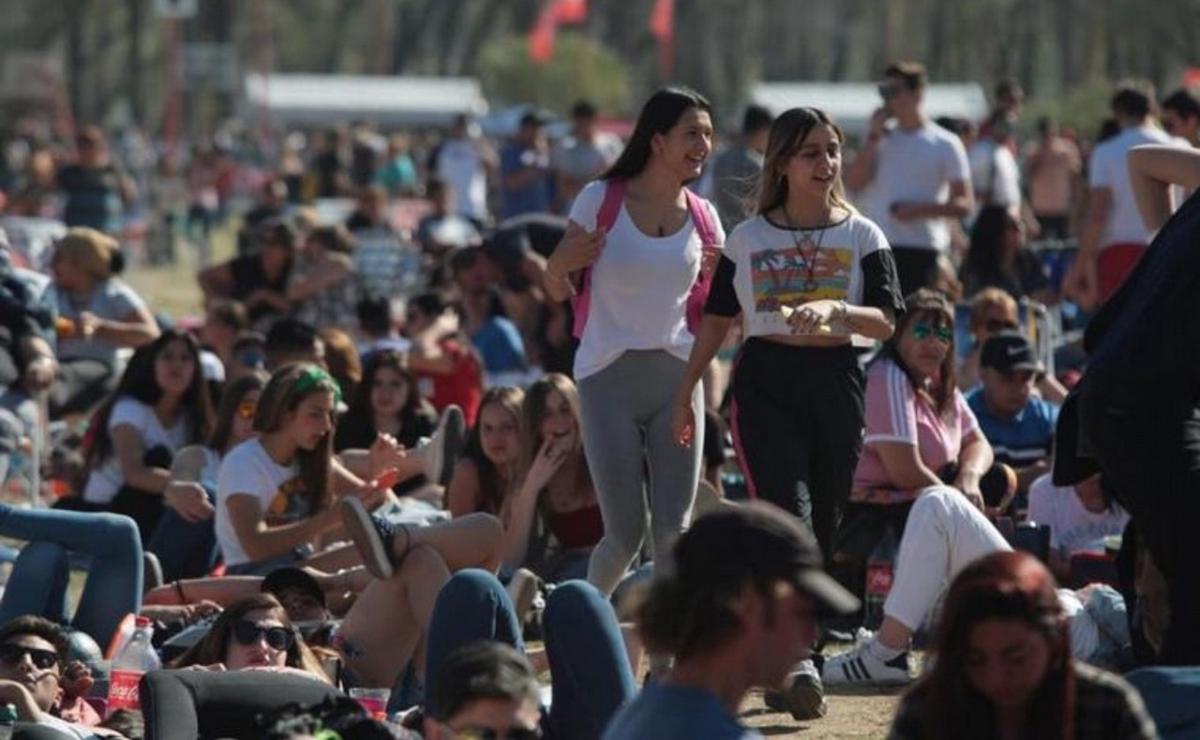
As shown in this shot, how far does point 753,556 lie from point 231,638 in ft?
12.0

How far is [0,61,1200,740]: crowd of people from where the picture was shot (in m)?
5.19

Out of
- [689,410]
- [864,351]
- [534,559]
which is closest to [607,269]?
[689,410]

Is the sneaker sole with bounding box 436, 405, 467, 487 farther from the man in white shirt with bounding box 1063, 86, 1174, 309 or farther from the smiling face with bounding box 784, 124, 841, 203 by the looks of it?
the man in white shirt with bounding box 1063, 86, 1174, 309

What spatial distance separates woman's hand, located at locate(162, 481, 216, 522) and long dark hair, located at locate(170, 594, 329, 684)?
2.93 metres

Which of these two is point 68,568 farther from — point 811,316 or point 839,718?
point 811,316

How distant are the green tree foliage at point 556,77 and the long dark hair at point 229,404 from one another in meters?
51.6

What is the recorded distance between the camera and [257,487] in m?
10.4

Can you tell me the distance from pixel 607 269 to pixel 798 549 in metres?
3.92

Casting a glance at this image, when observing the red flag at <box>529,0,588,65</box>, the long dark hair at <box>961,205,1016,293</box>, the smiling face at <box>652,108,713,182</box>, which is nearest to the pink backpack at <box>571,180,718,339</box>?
the smiling face at <box>652,108,713,182</box>

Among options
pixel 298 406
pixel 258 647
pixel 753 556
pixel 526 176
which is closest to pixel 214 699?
pixel 258 647

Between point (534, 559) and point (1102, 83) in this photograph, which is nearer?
point (534, 559)

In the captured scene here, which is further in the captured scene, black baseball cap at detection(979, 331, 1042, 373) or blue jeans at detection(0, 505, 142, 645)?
black baseball cap at detection(979, 331, 1042, 373)

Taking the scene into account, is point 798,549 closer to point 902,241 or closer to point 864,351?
point 864,351

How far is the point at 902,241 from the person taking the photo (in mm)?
14742
